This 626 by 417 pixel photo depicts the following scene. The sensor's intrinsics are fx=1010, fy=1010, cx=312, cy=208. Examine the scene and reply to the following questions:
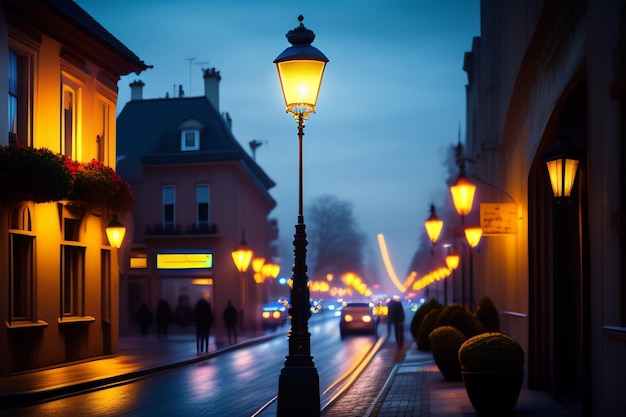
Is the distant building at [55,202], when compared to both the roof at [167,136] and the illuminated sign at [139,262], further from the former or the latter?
the roof at [167,136]

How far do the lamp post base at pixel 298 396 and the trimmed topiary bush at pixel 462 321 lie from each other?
33.7 ft

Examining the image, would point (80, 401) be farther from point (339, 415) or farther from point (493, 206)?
point (493, 206)

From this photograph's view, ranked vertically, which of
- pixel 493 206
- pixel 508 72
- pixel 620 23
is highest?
pixel 508 72

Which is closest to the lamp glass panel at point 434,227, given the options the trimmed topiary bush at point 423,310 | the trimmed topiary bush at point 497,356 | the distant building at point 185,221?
the trimmed topiary bush at point 423,310

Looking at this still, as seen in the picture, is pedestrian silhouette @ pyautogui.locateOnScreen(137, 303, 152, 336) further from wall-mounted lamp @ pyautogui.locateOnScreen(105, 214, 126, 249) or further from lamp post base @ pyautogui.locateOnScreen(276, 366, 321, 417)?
lamp post base @ pyautogui.locateOnScreen(276, 366, 321, 417)

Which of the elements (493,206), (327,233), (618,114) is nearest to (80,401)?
(493,206)

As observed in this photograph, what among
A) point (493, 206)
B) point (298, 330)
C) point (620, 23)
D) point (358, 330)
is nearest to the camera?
point (620, 23)

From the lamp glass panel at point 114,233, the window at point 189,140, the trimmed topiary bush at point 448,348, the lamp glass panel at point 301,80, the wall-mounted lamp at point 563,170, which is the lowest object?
the trimmed topiary bush at point 448,348

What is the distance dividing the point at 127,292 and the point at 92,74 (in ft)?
97.3

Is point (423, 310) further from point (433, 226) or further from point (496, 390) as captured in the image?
point (496, 390)

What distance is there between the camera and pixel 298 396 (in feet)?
47.1

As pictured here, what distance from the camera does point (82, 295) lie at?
28844 mm

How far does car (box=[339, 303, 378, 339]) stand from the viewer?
52.1m

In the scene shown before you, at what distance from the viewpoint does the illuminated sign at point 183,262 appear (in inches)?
2264
